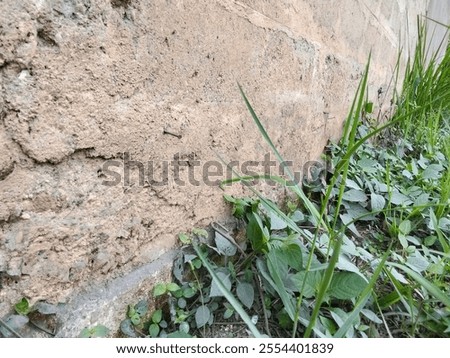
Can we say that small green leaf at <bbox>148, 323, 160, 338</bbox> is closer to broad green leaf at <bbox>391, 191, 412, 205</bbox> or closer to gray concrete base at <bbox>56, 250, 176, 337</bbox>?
gray concrete base at <bbox>56, 250, 176, 337</bbox>

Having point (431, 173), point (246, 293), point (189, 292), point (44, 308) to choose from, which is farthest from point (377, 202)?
point (44, 308)

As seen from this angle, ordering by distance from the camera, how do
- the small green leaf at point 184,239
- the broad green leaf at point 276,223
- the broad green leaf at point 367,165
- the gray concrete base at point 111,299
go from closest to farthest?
the gray concrete base at point 111,299
the small green leaf at point 184,239
the broad green leaf at point 276,223
the broad green leaf at point 367,165

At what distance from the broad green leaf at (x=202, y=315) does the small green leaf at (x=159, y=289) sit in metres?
0.10

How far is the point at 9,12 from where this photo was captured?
0.54m

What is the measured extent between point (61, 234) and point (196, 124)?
1.34ft

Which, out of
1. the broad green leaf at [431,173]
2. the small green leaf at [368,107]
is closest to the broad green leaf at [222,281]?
the broad green leaf at [431,173]

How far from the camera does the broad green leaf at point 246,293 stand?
0.88m

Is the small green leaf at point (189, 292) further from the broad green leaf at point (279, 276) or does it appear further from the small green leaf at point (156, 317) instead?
the broad green leaf at point (279, 276)

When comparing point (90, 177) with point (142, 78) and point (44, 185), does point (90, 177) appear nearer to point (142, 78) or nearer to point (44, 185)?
point (44, 185)

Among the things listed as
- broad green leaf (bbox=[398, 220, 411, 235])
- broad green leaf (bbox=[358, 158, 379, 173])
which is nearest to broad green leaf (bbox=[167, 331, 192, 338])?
broad green leaf (bbox=[398, 220, 411, 235])

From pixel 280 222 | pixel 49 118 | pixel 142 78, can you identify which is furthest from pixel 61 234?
pixel 280 222

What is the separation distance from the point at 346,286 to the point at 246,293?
242mm

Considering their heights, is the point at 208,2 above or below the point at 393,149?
above

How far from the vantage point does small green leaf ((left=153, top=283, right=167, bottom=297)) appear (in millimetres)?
818
